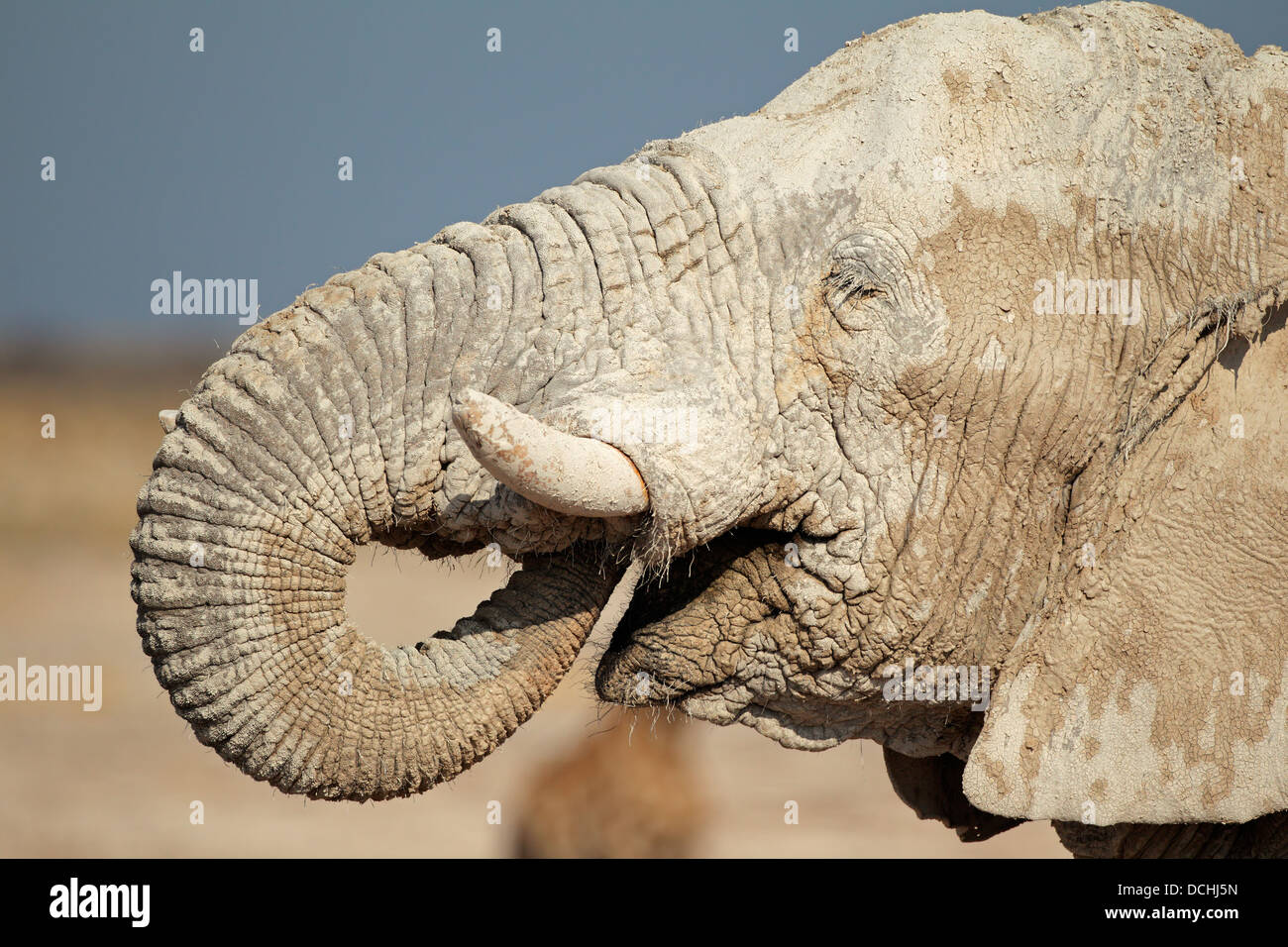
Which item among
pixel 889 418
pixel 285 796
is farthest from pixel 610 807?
pixel 889 418

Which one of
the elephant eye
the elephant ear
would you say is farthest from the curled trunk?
the elephant ear

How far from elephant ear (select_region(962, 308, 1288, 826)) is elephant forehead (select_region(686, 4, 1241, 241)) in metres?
0.57

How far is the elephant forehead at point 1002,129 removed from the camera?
4.10m

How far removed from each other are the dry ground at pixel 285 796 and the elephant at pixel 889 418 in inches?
34.8

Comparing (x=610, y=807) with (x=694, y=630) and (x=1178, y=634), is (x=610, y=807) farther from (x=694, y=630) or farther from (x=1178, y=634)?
(x=1178, y=634)

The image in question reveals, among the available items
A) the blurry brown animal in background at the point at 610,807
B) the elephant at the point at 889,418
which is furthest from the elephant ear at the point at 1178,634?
the blurry brown animal in background at the point at 610,807

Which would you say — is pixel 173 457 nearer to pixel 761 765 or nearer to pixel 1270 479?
pixel 1270 479

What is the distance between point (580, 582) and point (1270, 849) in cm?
228

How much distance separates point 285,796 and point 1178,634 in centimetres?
1380

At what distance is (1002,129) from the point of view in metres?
4.16

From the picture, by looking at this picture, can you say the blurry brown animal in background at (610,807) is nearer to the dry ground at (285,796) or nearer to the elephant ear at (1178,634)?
the dry ground at (285,796)

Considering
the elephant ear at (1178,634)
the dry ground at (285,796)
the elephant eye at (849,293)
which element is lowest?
the dry ground at (285,796)

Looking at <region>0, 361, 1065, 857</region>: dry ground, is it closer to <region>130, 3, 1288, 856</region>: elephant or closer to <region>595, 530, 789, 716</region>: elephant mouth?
<region>595, 530, 789, 716</region>: elephant mouth

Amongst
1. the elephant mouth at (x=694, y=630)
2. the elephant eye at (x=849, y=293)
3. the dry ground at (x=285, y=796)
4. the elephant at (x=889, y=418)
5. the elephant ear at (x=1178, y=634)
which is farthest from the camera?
the dry ground at (x=285, y=796)
